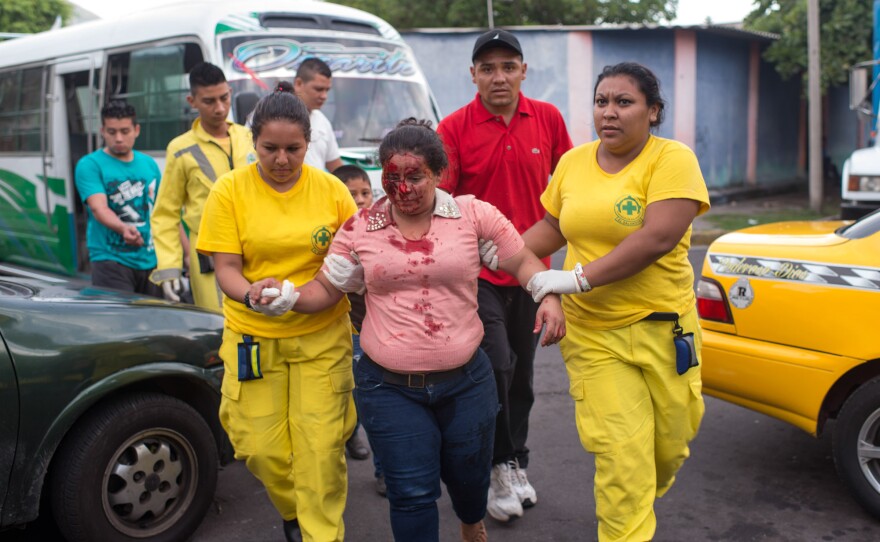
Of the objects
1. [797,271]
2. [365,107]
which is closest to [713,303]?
[797,271]

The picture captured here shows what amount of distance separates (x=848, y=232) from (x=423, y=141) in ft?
7.28

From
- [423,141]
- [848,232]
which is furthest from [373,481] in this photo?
[848,232]

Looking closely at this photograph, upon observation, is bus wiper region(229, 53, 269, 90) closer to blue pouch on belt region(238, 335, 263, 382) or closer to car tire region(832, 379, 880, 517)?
blue pouch on belt region(238, 335, 263, 382)

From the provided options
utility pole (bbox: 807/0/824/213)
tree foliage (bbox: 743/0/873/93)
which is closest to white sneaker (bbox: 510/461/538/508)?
utility pole (bbox: 807/0/824/213)

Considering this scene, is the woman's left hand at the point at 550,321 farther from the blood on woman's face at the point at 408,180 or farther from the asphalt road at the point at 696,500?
the asphalt road at the point at 696,500

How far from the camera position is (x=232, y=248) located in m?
3.11

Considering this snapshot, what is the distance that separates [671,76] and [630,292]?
14330 mm

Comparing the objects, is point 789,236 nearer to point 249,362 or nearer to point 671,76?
point 249,362

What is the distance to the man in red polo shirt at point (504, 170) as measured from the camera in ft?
12.1

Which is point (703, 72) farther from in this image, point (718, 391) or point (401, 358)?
point (401, 358)

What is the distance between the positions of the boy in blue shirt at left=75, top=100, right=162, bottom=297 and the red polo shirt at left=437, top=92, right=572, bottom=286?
2.29 meters

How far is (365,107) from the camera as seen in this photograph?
750cm

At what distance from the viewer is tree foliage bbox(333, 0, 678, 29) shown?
21.4 m

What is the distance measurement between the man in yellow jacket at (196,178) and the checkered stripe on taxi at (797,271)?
2.48 m
